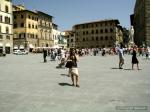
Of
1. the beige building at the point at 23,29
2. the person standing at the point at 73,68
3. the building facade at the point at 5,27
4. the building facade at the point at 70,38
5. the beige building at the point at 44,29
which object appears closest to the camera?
the person standing at the point at 73,68

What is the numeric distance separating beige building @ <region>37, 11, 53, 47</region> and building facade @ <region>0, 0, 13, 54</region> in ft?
59.3

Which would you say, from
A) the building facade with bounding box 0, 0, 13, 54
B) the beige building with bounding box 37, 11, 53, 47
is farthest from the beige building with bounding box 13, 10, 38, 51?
the building facade with bounding box 0, 0, 13, 54

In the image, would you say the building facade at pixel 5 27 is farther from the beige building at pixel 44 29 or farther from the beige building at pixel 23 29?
the beige building at pixel 44 29

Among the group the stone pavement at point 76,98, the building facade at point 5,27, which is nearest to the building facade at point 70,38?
the building facade at point 5,27

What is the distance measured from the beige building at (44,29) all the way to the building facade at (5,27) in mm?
18083

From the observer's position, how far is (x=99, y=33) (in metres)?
121

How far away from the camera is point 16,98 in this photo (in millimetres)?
9492

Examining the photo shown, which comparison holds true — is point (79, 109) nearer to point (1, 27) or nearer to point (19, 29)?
point (1, 27)

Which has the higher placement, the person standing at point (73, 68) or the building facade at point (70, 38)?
the building facade at point (70, 38)

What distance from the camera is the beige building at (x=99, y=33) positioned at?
389 ft

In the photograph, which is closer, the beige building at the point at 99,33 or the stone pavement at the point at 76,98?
the stone pavement at the point at 76,98

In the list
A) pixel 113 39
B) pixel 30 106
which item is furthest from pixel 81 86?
pixel 113 39

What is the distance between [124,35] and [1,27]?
10259 cm

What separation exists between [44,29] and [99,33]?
34445 millimetres
